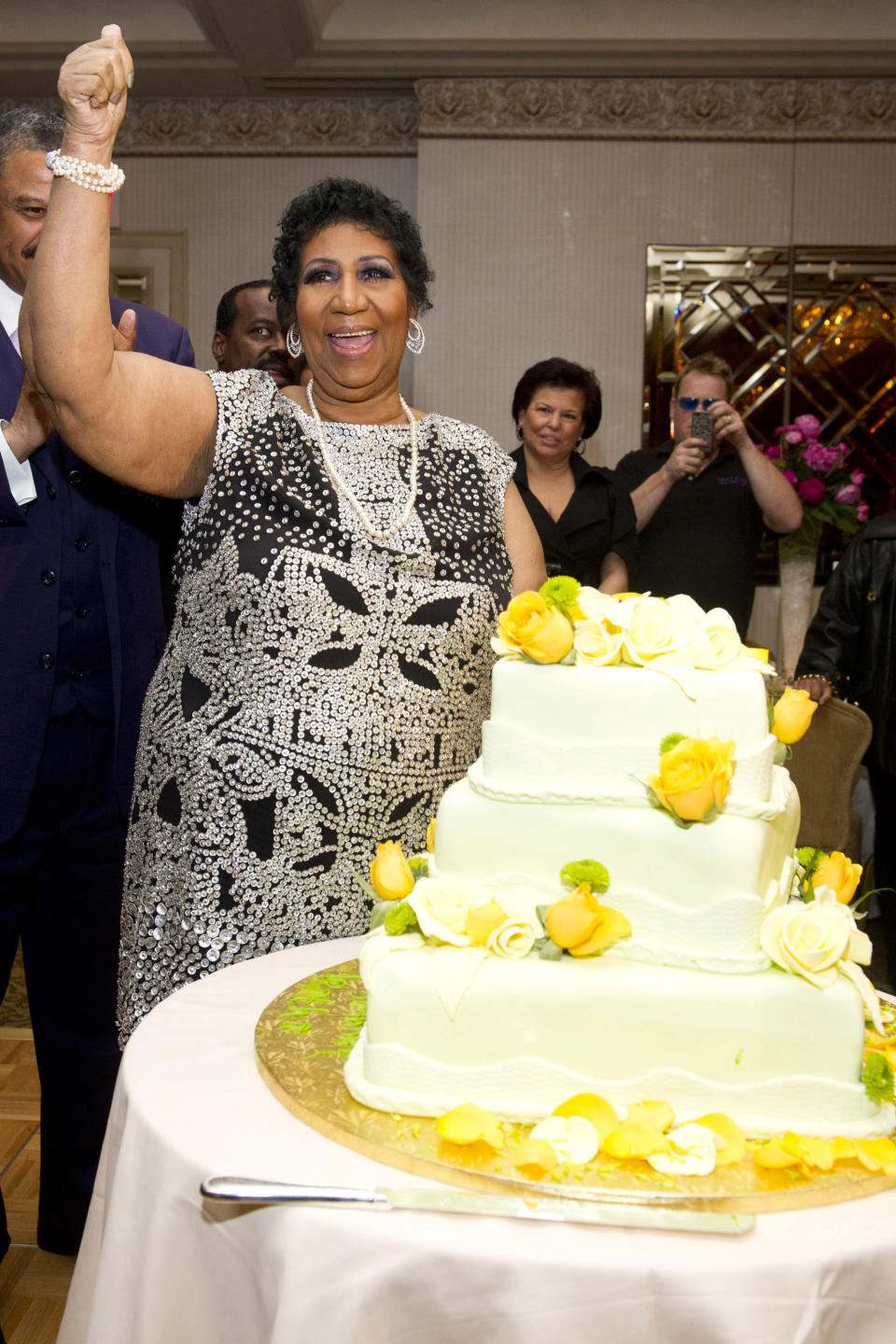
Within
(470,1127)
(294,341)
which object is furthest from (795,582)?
(470,1127)

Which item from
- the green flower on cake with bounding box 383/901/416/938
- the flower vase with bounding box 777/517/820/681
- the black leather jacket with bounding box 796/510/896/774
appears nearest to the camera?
the green flower on cake with bounding box 383/901/416/938

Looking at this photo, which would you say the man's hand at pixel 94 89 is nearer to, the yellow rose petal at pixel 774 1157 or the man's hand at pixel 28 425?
the man's hand at pixel 28 425

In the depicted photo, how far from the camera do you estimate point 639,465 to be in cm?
403

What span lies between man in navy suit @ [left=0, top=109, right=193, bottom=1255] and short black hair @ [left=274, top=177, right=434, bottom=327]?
0.88ft

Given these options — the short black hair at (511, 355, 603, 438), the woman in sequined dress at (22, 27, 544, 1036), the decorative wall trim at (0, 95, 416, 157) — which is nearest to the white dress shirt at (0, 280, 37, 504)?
the woman in sequined dress at (22, 27, 544, 1036)

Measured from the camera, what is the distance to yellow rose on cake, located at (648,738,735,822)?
996mm

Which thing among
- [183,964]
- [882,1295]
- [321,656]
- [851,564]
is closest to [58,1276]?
[183,964]

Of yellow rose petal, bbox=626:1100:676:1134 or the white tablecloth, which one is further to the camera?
yellow rose petal, bbox=626:1100:676:1134

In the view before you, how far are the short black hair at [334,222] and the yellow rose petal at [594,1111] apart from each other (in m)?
1.23

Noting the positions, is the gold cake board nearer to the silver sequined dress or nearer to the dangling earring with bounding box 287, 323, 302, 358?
the silver sequined dress

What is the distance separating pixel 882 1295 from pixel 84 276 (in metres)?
1.26

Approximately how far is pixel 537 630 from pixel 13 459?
104cm

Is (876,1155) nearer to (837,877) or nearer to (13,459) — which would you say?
(837,877)

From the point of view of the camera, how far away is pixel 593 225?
5512mm
